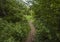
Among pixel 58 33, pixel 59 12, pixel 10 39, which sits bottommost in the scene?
pixel 10 39

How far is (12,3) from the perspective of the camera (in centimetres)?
Result: 1967

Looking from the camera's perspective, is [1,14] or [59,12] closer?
[59,12]

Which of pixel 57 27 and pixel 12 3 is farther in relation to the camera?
pixel 12 3

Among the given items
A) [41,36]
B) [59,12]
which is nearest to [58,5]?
[59,12]

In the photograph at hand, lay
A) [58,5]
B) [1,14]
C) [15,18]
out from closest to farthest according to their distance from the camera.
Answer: [58,5]
[1,14]
[15,18]

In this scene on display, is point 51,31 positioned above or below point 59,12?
below

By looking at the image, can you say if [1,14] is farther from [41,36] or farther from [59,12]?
[59,12]

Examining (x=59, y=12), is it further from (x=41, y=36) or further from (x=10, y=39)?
(x=10, y=39)

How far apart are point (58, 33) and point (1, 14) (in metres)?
9.89

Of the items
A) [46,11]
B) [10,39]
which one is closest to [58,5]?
[46,11]

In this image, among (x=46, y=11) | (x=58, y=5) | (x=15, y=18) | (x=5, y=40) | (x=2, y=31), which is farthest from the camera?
(x=15, y=18)

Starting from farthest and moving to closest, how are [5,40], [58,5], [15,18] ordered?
1. [15,18]
2. [5,40]
3. [58,5]

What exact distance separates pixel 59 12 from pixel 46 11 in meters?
1.12

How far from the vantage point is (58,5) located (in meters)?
8.47
